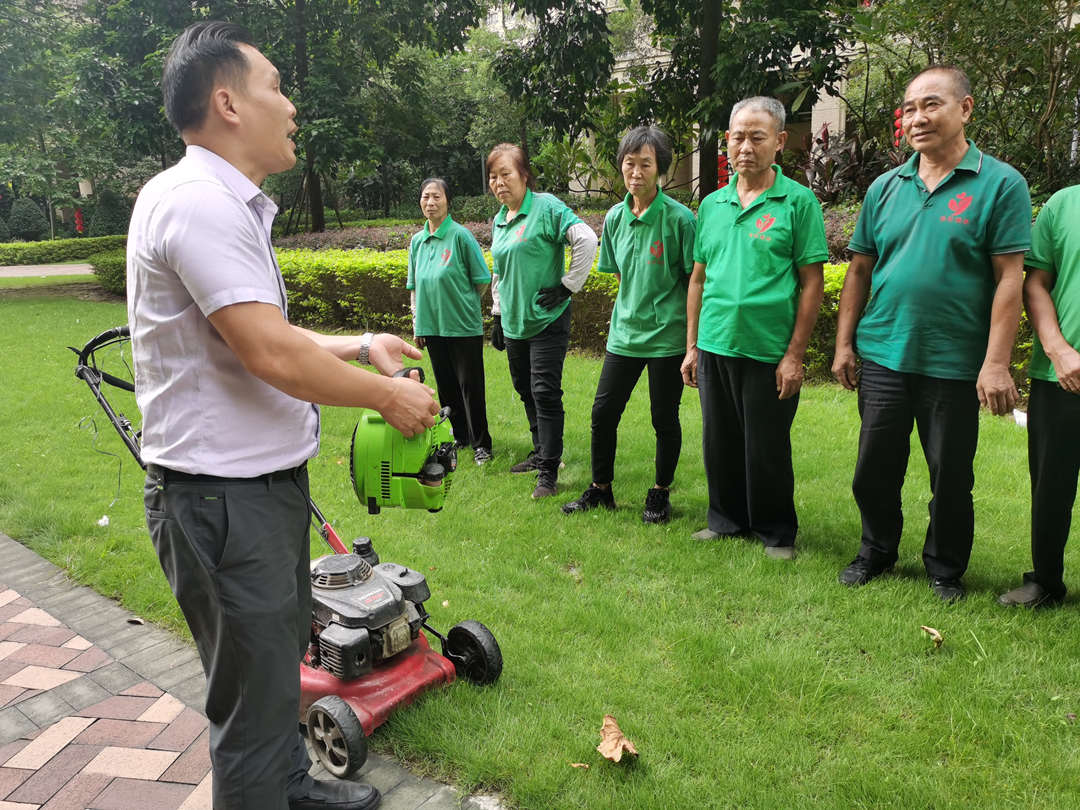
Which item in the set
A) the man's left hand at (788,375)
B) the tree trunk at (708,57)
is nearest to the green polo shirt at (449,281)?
the man's left hand at (788,375)

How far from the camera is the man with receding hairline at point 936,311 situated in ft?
9.52

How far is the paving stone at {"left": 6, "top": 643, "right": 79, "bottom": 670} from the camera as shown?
3.20 meters

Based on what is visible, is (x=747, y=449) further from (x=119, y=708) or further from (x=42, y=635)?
(x=42, y=635)

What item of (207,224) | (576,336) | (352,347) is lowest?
(576,336)

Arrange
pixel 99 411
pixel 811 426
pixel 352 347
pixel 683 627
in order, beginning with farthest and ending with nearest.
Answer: pixel 99 411
pixel 811 426
pixel 683 627
pixel 352 347

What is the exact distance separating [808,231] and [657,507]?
5.38ft

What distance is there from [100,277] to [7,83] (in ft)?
12.1

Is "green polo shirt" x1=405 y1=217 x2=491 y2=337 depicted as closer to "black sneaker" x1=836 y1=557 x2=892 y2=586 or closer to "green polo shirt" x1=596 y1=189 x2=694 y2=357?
"green polo shirt" x1=596 y1=189 x2=694 y2=357

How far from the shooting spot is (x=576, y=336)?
8625 mm

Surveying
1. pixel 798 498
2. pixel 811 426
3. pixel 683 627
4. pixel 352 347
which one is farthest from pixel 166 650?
pixel 811 426

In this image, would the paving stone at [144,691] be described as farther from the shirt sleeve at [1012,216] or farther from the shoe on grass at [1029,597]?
the shirt sleeve at [1012,216]

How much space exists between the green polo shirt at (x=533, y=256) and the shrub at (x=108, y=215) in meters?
28.8

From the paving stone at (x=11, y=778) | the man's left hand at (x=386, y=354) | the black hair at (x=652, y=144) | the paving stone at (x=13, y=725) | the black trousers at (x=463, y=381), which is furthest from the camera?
the black trousers at (x=463, y=381)

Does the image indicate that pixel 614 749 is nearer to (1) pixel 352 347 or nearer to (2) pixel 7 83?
(1) pixel 352 347
